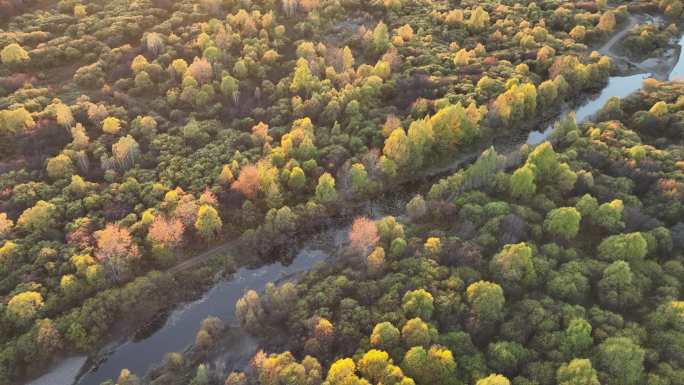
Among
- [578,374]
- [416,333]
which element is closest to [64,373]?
[416,333]

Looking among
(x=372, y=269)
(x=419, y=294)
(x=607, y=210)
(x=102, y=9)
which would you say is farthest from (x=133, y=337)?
(x=102, y=9)

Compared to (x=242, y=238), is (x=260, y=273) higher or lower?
lower

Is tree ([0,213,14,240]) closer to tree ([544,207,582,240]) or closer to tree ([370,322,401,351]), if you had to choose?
tree ([370,322,401,351])

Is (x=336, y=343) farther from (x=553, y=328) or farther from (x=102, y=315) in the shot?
(x=102, y=315)

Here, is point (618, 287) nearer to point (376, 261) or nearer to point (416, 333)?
point (416, 333)

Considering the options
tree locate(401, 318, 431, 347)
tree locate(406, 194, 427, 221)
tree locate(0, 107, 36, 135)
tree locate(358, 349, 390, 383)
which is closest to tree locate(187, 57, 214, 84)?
tree locate(0, 107, 36, 135)

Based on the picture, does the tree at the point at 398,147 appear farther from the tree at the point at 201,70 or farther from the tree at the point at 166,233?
the tree at the point at 201,70

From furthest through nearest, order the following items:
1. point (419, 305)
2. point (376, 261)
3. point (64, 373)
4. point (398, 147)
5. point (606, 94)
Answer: point (606, 94)
point (398, 147)
point (376, 261)
point (64, 373)
point (419, 305)
